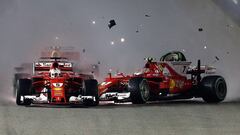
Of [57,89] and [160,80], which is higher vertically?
[160,80]

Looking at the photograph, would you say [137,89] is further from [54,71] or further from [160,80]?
[54,71]

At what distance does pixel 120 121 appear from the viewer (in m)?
13.5

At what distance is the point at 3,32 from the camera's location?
2561cm

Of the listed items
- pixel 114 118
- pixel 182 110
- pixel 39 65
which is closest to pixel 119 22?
pixel 39 65

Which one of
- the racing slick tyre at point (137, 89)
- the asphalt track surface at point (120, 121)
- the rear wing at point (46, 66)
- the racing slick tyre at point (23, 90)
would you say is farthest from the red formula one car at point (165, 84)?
the racing slick tyre at point (23, 90)

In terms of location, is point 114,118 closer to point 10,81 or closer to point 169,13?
point 10,81

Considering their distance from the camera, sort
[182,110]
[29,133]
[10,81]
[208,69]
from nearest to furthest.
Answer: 1. [29,133]
2. [182,110]
3. [208,69]
4. [10,81]

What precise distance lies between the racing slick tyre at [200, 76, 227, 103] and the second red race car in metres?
4.92

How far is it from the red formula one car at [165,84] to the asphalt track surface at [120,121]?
2194mm

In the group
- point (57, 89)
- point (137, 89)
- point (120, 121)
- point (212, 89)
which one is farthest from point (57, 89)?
point (212, 89)

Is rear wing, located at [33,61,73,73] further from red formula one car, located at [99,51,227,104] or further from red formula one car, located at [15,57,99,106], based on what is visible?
red formula one car, located at [99,51,227,104]

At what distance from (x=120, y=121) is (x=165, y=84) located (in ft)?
24.9

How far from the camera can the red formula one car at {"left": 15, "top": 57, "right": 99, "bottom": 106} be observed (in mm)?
18500

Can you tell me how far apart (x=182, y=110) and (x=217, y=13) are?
35.5ft
